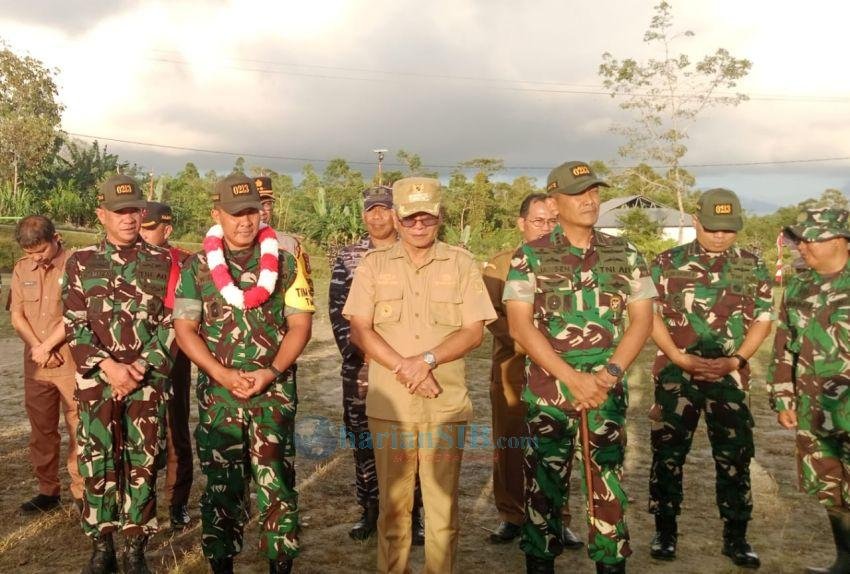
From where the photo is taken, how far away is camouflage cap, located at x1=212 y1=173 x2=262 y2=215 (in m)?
3.57

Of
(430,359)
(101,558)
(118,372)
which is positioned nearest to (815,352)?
(430,359)

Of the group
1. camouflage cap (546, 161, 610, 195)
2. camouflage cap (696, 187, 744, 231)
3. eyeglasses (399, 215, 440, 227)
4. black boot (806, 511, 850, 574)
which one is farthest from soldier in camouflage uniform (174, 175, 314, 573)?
black boot (806, 511, 850, 574)

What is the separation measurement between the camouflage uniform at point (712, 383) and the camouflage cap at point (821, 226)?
0.36 meters

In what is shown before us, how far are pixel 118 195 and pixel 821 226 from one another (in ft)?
12.9

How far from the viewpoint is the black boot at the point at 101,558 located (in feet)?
12.6

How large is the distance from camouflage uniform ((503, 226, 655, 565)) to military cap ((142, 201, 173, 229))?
8.83 ft

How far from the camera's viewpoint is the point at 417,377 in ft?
10.7

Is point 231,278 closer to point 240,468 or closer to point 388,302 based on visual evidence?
point 388,302

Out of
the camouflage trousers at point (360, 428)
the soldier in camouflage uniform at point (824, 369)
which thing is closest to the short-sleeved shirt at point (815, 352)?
the soldier in camouflage uniform at point (824, 369)

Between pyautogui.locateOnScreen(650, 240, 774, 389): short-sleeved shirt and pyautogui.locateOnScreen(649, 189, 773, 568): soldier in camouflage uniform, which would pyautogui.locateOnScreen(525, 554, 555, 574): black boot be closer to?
pyautogui.locateOnScreen(649, 189, 773, 568): soldier in camouflage uniform

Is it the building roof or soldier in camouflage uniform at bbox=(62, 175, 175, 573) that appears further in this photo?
the building roof

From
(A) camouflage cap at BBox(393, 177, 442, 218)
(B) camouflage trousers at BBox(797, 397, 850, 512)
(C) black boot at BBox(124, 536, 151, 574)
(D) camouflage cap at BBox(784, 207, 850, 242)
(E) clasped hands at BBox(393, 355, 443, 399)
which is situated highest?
(A) camouflage cap at BBox(393, 177, 442, 218)

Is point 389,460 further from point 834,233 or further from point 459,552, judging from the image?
point 834,233

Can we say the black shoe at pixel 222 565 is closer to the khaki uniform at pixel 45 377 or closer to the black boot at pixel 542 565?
the black boot at pixel 542 565
